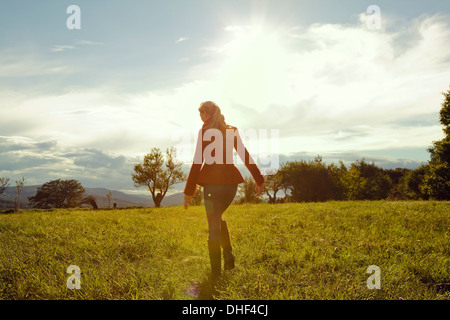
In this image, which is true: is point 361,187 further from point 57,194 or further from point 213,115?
point 57,194

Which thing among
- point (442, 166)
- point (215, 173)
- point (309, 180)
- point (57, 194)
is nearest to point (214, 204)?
point (215, 173)

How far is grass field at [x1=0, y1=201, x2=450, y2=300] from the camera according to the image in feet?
13.4

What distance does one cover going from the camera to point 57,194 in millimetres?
95875

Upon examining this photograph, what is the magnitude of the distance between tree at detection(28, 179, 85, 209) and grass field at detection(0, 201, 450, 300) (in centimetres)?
9642

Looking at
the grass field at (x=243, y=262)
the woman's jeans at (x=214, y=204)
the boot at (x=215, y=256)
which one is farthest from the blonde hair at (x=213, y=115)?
the grass field at (x=243, y=262)

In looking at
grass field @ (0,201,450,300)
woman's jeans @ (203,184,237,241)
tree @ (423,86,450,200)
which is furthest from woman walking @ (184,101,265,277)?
tree @ (423,86,450,200)

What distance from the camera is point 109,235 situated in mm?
8141

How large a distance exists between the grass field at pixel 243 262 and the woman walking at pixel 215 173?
53 cm

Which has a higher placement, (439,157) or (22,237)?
(439,157)

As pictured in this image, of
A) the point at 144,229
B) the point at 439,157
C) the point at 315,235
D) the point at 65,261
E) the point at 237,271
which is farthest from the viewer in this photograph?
the point at 439,157

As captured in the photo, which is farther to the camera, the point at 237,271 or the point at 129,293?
the point at 237,271

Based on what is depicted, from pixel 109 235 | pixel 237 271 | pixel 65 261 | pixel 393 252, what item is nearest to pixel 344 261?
pixel 393 252
